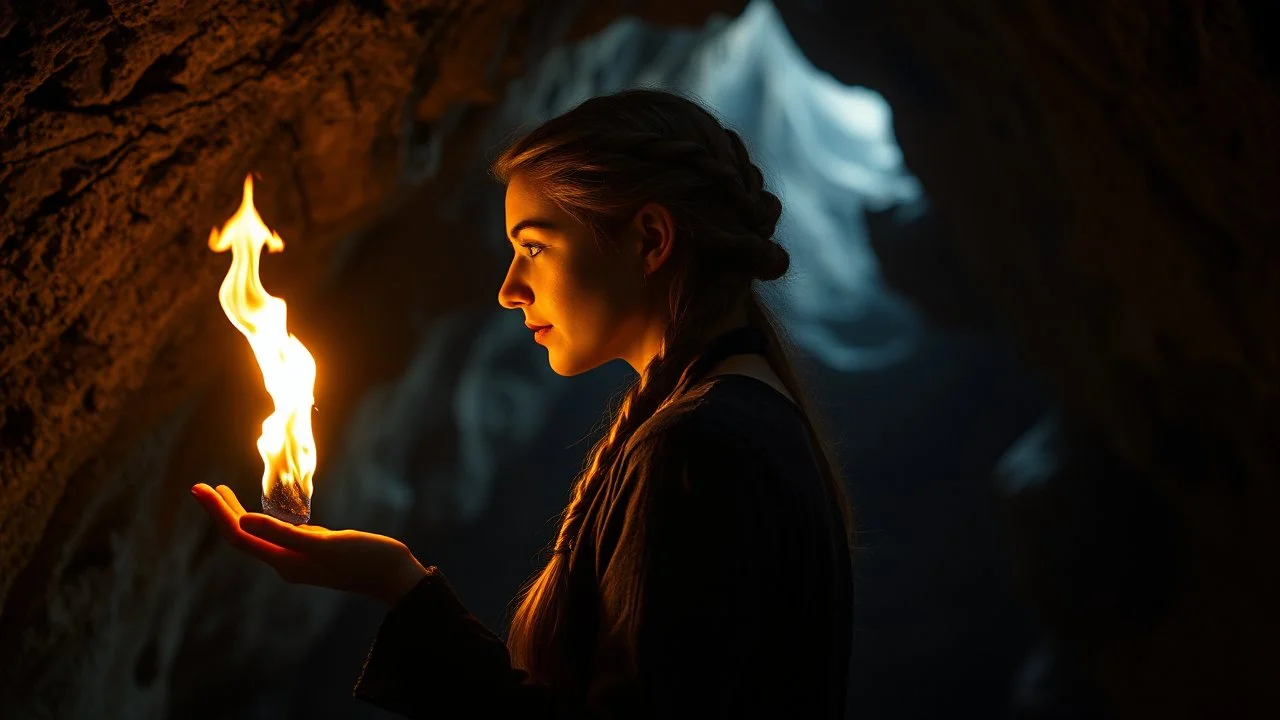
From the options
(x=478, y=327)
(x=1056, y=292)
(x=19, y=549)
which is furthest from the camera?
(x=478, y=327)

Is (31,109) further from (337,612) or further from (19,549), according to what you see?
(337,612)

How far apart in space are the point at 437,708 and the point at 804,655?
0.50 meters

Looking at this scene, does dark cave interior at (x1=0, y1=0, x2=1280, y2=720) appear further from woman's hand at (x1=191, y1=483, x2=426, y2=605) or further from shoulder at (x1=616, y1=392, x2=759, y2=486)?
woman's hand at (x1=191, y1=483, x2=426, y2=605)

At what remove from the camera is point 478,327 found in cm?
660

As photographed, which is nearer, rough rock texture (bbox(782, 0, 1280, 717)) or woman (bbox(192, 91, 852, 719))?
woman (bbox(192, 91, 852, 719))

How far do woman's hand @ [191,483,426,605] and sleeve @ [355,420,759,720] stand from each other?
35mm

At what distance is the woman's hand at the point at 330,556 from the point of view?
1.39 meters

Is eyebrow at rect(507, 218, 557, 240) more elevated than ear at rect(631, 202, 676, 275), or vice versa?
eyebrow at rect(507, 218, 557, 240)

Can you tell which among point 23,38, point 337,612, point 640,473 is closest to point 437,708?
point 640,473

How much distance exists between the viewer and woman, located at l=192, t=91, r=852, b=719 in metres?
1.31

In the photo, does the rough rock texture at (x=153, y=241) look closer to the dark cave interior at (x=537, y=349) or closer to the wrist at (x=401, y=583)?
the dark cave interior at (x=537, y=349)

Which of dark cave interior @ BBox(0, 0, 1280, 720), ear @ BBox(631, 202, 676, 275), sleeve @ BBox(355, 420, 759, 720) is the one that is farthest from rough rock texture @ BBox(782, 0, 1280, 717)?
sleeve @ BBox(355, 420, 759, 720)

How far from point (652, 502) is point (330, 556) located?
0.45 metres

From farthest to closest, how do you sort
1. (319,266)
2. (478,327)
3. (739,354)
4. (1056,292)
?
1. (478,327)
2. (1056,292)
3. (319,266)
4. (739,354)
